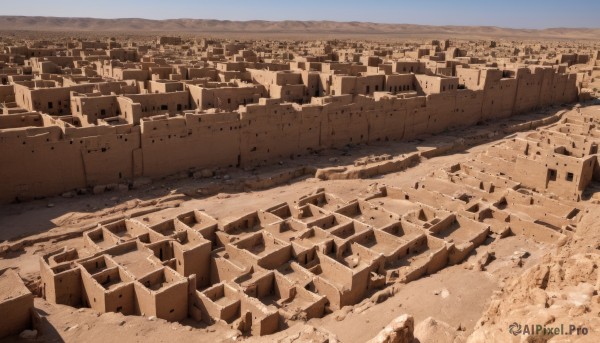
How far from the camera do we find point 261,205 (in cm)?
2072

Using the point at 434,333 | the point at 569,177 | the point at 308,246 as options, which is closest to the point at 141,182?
the point at 308,246

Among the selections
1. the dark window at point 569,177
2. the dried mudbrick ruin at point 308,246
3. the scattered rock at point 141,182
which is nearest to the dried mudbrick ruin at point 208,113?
the scattered rock at point 141,182

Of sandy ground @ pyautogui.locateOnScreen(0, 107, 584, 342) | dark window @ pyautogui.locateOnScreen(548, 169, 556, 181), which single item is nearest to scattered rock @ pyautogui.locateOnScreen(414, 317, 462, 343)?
sandy ground @ pyautogui.locateOnScreen(0, 107, 584, 342)

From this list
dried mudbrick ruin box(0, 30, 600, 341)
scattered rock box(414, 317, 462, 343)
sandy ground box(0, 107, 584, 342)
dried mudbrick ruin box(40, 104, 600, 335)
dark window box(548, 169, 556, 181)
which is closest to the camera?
scattered rock box(414, 317, 462, 343)

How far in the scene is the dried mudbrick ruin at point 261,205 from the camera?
45.3 ft

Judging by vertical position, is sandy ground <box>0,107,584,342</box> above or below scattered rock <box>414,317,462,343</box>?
below

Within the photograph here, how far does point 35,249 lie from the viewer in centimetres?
1669

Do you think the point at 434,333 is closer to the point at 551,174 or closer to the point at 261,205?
the point at 261,205

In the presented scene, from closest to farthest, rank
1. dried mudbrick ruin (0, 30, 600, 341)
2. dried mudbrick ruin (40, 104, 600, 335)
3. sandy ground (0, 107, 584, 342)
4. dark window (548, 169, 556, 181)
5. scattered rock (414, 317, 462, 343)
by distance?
scattered rock (414, 317, 462, 343) < sandy ground (0, 107, 584, 342) < dried mudbrick ruin (40, 104, 600, 335) < dried mudbrick ruin (0, 30, 600, 341) < dark window (548, 169, 556, 181)

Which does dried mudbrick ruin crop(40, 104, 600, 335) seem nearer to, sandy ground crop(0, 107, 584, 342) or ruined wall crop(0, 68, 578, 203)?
sandy ground crop(0, 107, 584, 342)

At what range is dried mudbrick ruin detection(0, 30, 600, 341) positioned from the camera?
13805 mm

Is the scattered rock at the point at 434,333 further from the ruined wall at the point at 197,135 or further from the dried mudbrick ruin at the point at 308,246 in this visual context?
the ruined wall at the point at 197,135

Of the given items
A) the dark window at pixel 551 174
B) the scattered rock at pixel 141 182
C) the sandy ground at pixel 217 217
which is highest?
the dark window at pixel 551 174

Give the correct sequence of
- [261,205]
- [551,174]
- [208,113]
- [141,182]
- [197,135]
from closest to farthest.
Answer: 1. [261,205]
2. [551,174]
3. [141,182]
4. [197,135]
5. [208,113]
